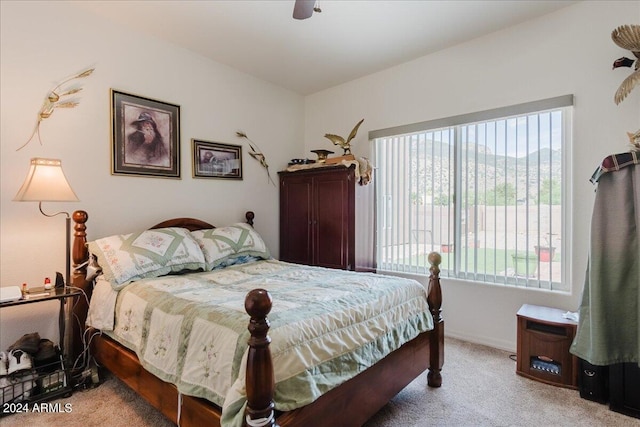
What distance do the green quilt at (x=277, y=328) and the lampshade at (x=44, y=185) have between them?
2.50ft

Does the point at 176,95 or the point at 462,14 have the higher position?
the point at 462,14

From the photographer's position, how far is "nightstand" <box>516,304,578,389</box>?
7.46 ft

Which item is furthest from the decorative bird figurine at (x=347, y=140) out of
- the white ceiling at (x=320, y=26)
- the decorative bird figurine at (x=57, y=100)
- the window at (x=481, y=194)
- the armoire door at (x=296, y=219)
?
the decorative bird figurine at (x=57, y=100)

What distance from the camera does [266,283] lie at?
224 centimetres

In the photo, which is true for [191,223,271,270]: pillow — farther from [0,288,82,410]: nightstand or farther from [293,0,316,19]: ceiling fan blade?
[293,0,316,19]: ceiling fan blade

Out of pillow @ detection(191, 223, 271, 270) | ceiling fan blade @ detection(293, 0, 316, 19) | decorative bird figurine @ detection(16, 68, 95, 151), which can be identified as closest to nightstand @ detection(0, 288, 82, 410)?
pillow @ detection(191, 223, 271, 270)

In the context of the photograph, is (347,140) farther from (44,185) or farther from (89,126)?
(44,185)

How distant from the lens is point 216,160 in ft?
11.5

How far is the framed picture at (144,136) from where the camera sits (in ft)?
9.18

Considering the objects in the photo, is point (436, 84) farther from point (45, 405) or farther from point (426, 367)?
point (45, 405)

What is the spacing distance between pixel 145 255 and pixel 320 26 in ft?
7.71

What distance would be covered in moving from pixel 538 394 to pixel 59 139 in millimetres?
3895

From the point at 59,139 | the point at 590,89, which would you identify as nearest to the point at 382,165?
the point at 590,89

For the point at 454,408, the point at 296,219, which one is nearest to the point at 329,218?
the point at 296,219
